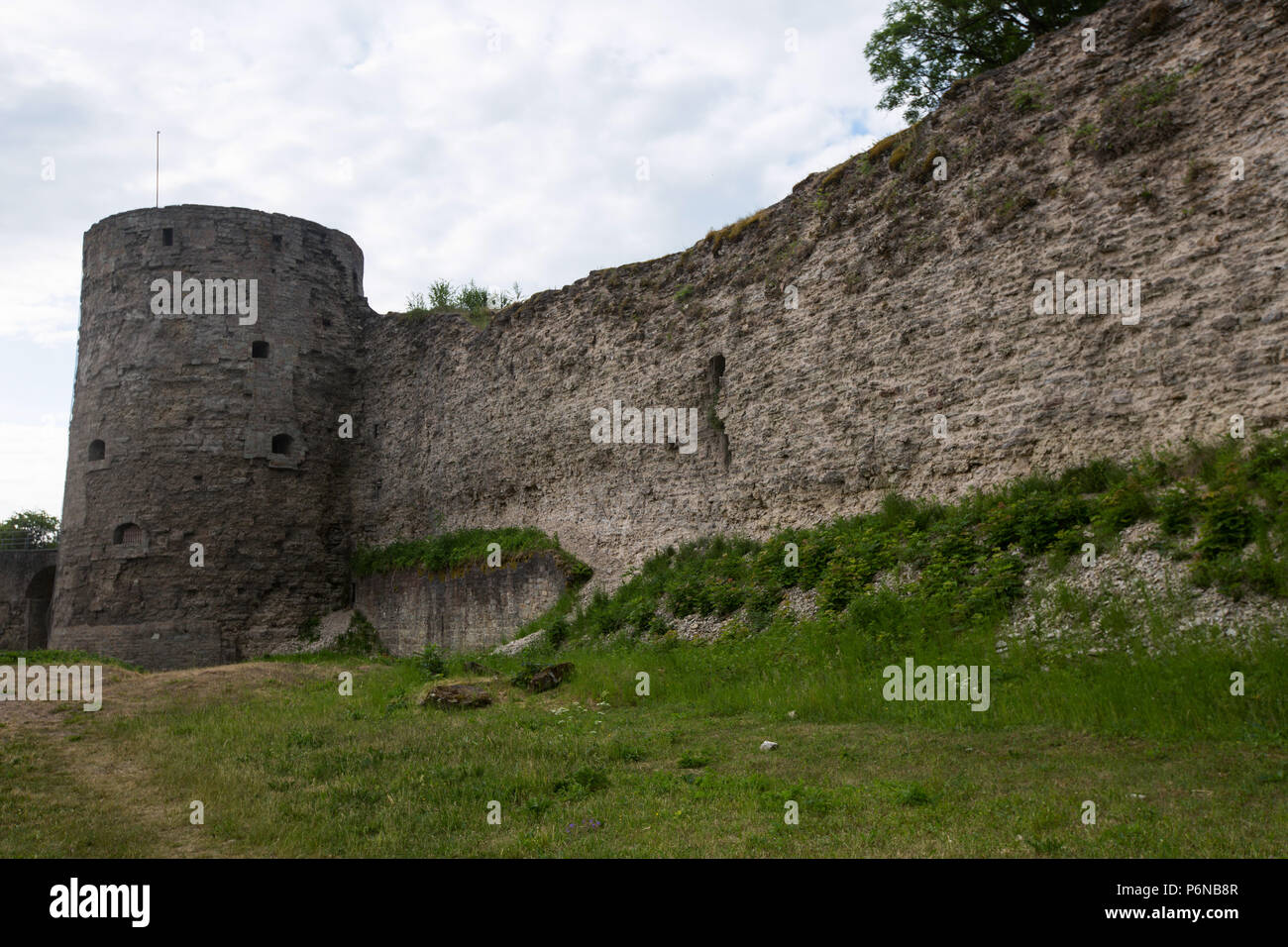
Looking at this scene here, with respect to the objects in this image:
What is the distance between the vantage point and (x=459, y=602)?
1920 cm

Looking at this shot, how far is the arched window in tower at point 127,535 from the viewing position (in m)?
22.1

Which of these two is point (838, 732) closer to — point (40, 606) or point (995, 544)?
point (995, 544)

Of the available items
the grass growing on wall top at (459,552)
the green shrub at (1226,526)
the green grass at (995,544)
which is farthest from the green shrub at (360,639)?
the green shrub at (1226,526)

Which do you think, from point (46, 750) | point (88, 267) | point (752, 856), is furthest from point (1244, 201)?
point (88, 267)

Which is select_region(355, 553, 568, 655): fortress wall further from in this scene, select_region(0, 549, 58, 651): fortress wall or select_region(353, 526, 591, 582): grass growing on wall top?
select_region(0, 549, 58, 651): fortress wall

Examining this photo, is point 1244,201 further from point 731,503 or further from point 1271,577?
point 731,503

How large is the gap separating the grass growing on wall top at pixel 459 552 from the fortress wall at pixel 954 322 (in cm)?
48

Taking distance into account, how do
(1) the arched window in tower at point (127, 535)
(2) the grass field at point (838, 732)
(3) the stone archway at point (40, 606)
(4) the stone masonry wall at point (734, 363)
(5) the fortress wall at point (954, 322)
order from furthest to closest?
(3) the stone archway at point (40, 606) → (1) the arched window in tower at point (127, 535) → (4) the stone masonry wall at point (734, 363) → (5) the fortress wall at point (954, 322) → (2) the grass field at point (838, 732)

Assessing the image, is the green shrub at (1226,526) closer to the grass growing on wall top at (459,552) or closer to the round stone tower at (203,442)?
the grass growing on wall top at (459,552)

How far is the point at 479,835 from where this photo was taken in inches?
209

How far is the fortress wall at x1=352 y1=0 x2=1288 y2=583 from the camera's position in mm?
9523

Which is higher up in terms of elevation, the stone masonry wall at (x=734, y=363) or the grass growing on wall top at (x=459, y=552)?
the stone masonry wall at (x=734, y=363)

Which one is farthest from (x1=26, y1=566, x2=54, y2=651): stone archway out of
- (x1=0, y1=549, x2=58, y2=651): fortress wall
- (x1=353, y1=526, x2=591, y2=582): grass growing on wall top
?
(x1=353, y1=526, x2=591, y2=582): grass growing on wall top

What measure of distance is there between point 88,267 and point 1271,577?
26.2 m
